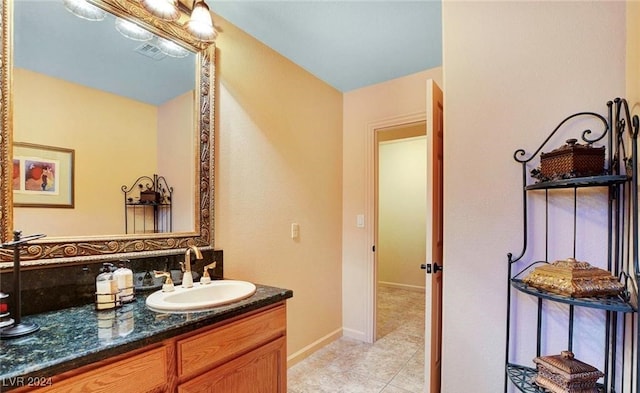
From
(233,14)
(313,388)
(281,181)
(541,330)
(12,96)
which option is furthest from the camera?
(281,181)

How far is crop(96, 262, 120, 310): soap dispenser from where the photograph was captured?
4.06 feet

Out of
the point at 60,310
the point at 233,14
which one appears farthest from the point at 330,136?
the point at 60,310

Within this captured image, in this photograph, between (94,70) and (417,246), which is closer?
(94,70)

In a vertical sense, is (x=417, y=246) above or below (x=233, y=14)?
below

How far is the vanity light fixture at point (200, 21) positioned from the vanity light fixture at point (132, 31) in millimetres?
238

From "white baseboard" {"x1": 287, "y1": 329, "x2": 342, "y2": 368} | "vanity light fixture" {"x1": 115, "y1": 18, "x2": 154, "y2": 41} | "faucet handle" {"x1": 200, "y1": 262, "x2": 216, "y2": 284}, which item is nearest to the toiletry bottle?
"faucet handle" {"x1": 200, "y1": 262, "x2": 216, "y2": 284}

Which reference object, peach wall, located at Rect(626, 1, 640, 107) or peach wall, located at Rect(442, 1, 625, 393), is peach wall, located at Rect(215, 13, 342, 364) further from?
peach wall, located at Rect(626, 1, 640, 107)

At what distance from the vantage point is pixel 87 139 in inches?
54.2

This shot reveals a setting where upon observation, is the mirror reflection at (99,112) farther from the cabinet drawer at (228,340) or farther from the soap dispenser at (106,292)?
the cabinet drawer at (228,340)

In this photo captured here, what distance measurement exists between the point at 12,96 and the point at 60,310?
34.1 inches

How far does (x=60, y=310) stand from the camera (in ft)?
4.00

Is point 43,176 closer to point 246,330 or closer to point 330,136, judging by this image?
point 246,330

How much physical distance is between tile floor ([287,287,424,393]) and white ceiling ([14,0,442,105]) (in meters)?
2.12

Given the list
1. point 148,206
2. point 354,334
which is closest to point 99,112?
point 148,206
